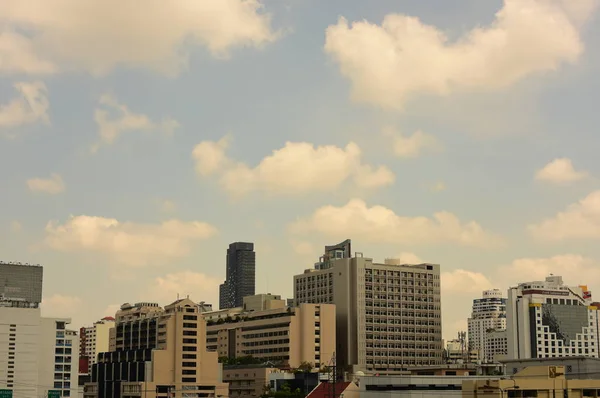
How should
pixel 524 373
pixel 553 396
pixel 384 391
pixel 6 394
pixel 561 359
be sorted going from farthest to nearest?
pixel 6 394, pixel 384 391, pixel 561 359, pixel 524 373, pixel 553 396

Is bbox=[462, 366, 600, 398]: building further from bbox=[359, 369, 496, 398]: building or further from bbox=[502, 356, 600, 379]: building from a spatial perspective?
bbox=[502, 356, 600, 379]: building

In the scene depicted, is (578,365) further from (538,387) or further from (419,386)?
(538,387)

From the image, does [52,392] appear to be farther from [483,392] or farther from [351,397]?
[483,392]

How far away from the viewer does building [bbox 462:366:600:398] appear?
443 ft

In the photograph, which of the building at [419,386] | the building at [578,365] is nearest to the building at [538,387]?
the building at [419,386]

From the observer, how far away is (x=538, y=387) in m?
136

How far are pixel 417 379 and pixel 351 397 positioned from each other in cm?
3155

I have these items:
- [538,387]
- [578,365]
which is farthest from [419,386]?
[538,387]

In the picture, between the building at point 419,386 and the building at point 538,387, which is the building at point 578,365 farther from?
the building at point 538,387

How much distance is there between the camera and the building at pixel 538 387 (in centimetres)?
13500

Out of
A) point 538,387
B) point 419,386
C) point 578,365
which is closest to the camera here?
point 538,387

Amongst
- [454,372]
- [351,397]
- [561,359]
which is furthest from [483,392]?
[351,397]

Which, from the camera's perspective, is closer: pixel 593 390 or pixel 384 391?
pixel 593 390

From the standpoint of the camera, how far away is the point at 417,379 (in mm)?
171125
